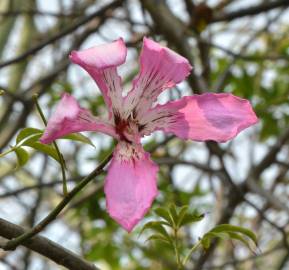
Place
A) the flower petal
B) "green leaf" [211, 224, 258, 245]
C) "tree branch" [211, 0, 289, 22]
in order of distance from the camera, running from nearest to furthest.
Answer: the flower petal < "green leaf" [211, 224, 258, 245] < "tree branch" [211, 0, 289, 22]

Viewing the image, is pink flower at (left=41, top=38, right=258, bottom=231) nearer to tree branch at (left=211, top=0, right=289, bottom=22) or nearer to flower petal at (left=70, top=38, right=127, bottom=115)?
flower petal at (left=70, top=38, right=127, bottom=115)

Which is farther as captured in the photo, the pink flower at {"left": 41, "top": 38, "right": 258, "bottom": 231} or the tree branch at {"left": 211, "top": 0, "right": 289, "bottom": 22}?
the tree branch at {"left": 211, "top": 0, "right": 289, "bottom": 22}

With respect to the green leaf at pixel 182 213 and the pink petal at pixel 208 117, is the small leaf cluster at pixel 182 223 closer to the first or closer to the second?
the green leaf at pixel 182 213

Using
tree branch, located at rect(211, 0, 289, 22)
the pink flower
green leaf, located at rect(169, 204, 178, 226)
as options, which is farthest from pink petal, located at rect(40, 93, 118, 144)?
tree branch, located at rect(211, 0, 289, 22)

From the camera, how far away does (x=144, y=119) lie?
109 centimetres

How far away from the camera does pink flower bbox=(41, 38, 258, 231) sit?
96 centimetres

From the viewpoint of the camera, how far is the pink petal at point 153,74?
3.15ft

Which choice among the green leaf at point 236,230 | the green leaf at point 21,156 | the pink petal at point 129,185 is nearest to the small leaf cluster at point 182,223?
the green leaf at point 236,230

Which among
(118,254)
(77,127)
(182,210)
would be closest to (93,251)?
(118,254)

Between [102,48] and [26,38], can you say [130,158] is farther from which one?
[26,38]

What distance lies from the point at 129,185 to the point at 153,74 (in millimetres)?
175

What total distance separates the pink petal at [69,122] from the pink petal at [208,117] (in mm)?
108

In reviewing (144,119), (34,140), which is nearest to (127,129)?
(144,119)

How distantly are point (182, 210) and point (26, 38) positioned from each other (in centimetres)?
221
